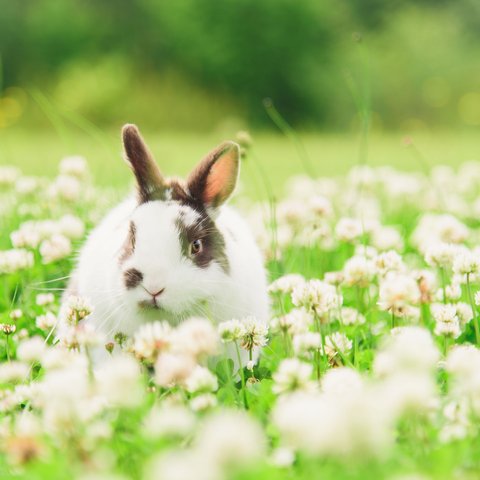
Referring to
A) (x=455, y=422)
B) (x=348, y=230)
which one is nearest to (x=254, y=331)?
(x=455, y=422)

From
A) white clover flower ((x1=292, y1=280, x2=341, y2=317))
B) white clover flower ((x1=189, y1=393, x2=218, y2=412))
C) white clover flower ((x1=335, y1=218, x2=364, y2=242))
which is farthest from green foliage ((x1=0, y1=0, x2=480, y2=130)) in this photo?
white clover flower ((x1=189, y1=393, x2=218, y2=412))

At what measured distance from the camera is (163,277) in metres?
3.18

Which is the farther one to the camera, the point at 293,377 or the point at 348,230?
the point at 348,230

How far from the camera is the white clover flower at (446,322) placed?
10.1ft

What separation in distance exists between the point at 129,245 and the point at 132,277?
0.64 feet

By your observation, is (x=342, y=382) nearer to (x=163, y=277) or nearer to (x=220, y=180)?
(x=163, y=277)

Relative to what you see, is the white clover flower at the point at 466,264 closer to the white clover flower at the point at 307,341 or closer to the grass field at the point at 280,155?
the white clover flower at the point at 307,341

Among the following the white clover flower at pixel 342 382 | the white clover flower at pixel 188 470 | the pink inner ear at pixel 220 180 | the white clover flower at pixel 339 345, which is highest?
the pink inner ear at pixel 220 180

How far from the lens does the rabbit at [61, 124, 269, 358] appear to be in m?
3.23

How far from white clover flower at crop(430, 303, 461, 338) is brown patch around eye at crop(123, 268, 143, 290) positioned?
114 cm

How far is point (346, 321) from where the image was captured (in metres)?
3.65

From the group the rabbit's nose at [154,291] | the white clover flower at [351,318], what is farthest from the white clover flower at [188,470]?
the white clover flower at [351,318]

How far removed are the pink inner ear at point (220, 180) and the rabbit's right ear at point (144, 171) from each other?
0.20 metres

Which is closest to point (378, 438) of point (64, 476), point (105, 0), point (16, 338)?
point (64, 476)
